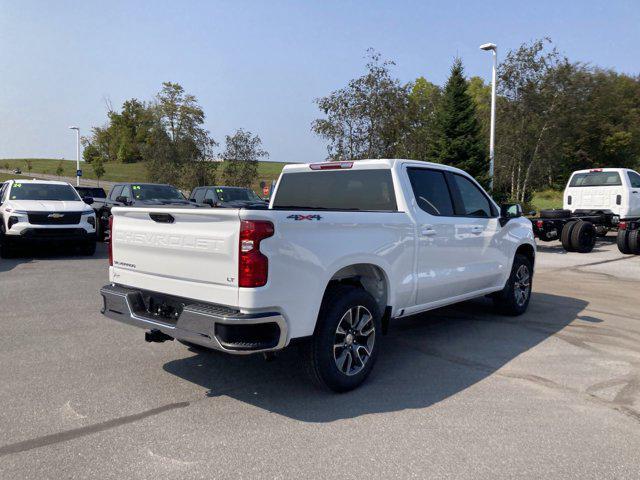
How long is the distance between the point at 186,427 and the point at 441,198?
3524 mm

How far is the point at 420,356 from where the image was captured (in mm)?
5414

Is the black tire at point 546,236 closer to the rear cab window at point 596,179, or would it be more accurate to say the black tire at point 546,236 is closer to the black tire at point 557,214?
the black tire at point 557,214

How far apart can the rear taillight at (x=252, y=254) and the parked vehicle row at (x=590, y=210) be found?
43.8 ft

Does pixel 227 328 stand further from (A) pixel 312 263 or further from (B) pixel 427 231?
(B) pixel 427 231


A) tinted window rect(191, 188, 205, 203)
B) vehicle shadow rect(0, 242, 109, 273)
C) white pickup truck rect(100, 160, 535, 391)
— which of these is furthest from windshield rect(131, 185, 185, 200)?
white pickup truck rect(100, 160, 535, 391)

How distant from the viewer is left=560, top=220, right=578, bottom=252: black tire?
14867mm

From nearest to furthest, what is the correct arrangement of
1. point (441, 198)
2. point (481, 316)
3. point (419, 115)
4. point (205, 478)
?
point (205, 478) → point (441, 198) → point (481, 316) → point (419, 115)

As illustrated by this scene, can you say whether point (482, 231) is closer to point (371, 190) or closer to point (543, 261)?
point (371, 190)

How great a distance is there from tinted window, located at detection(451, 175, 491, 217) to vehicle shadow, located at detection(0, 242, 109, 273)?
372 inches

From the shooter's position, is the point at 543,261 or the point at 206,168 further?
the point at 206,168

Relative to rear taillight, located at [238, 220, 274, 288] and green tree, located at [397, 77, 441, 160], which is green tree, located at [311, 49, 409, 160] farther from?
rear taillight, located at [238, 220, 274, 288]

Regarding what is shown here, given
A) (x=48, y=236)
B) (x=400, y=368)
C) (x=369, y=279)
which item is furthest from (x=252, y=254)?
(x=48, y=236)

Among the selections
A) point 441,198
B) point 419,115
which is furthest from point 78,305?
point 419,115

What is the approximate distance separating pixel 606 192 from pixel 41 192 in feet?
52.7
